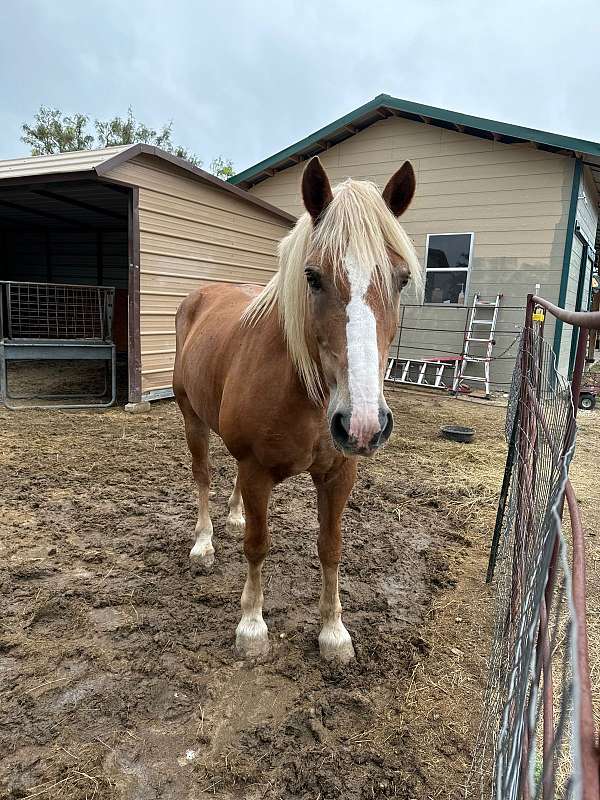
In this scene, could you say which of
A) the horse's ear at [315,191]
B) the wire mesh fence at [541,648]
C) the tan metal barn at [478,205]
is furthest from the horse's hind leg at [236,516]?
the tan metal barn at [478,205]

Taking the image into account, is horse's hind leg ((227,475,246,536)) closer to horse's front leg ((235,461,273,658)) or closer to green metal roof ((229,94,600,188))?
horse's front leg ((235,461,273,658))

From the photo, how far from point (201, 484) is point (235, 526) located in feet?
1.31

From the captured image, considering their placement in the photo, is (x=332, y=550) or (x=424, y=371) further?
(x=424, y=371)

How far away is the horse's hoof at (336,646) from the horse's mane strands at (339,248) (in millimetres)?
1076

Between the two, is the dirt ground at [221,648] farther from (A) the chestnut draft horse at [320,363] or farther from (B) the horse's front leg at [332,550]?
(A) the chestnut draft horse at [320,363]

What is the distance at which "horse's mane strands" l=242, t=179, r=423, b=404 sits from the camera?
1.51 meters

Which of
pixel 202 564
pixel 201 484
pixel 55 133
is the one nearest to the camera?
pixel 202 564

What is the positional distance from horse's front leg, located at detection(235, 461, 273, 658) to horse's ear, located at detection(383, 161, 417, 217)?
1.16m

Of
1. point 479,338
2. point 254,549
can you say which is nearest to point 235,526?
point 254,549

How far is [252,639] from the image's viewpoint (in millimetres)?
2072

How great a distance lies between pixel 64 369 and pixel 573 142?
9.31 metres

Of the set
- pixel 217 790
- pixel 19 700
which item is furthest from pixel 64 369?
pixel 217 790

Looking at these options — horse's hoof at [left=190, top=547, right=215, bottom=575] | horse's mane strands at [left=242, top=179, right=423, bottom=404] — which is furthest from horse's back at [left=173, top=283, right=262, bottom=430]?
horse's hoof at [left=190, top=547, right=215, bottom=575]

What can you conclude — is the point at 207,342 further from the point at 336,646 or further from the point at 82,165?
the point at 82,165
